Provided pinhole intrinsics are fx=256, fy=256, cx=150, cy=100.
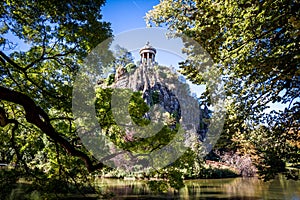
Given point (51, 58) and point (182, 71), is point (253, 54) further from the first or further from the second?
point (51, 58)

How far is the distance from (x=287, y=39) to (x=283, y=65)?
26.3 inches

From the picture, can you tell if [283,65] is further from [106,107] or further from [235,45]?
[106,107]

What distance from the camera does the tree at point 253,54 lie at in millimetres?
3443

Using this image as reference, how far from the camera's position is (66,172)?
17.7 ft

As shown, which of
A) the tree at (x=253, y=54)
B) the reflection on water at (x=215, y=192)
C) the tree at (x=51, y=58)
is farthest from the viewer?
the reflection on water at (x=215, y=192)

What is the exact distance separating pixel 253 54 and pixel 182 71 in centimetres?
136

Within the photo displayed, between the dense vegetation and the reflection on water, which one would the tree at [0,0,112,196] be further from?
the reflection on water

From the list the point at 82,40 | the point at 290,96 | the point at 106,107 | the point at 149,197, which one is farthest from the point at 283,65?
the point at 149,197

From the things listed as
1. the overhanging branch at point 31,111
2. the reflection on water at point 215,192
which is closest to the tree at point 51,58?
the overhanging branch at point 31,111

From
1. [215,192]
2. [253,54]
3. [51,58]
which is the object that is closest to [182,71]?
[253,54]

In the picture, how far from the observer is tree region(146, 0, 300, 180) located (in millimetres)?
3443

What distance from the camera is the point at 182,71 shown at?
4.83 metres

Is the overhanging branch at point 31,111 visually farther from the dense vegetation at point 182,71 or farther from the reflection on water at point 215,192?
the reflection on water at point 215,192

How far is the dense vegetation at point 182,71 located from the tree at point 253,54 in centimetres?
2
